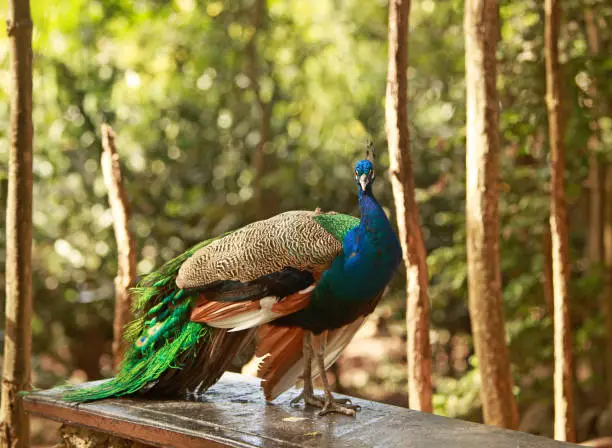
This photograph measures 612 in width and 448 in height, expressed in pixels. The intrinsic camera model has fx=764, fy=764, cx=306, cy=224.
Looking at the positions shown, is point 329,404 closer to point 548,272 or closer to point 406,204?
point 406,204

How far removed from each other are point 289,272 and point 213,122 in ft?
18.3

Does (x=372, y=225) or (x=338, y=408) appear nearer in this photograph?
(x=372, y=225)

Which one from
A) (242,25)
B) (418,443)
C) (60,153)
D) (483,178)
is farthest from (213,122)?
(418,443)

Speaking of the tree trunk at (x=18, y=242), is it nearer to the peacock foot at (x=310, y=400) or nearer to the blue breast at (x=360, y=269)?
the peacock foot at (x=310, y=400)

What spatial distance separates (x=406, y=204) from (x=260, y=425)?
161 centimetres

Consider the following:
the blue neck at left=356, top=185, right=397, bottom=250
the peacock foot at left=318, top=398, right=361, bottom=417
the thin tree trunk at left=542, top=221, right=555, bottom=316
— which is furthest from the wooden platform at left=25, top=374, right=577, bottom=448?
the thin tree trunk at left=542, top=221, right=555, bottom=316

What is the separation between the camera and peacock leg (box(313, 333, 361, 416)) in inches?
129

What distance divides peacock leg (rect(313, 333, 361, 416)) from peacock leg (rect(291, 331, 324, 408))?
37 mm

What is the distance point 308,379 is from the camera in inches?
135


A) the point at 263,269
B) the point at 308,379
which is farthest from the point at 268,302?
the point at 308,379

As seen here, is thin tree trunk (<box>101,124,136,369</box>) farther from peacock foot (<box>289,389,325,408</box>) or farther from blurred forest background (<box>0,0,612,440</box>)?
peacock foot (<box>289,389,325,408</box>)

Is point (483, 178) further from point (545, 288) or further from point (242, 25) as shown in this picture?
point (242, 25)

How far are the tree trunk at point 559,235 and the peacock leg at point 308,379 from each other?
198 centimetres

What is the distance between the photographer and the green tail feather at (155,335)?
135 inches
